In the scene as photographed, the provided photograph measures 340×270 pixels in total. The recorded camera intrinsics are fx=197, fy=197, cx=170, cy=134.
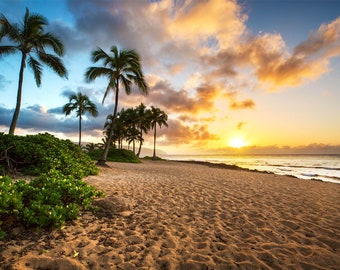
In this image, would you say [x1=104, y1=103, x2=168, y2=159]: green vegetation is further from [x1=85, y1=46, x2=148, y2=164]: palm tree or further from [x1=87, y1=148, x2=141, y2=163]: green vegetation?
[x1=85, y1=46, x2=148, y2=164]: palm tree

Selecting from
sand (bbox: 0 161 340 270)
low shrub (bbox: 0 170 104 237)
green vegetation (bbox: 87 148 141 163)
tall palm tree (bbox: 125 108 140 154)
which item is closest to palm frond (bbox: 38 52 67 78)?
low shrub (bbox: 0 170 104 237)

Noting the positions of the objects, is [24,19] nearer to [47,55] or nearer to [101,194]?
[47,55]

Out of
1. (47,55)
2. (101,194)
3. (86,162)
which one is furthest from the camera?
(47,55)

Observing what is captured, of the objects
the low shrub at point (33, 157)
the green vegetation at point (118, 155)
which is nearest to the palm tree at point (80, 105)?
the green vegetation at point (118, 155)

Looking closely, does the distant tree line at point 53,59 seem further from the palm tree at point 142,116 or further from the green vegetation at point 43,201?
the palm tree at point 142,116

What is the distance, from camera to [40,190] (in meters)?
4.18

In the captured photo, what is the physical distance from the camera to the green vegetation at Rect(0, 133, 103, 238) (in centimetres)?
343

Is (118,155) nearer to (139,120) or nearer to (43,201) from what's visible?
(139,120)

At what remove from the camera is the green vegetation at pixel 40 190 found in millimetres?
3428

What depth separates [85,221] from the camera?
13.4ft

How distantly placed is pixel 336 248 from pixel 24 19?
18.0 metres

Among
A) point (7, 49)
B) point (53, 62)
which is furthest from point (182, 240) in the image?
point (7, 49)

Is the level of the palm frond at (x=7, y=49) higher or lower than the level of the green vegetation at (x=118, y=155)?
higher

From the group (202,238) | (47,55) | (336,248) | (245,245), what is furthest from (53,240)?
(47,55)
